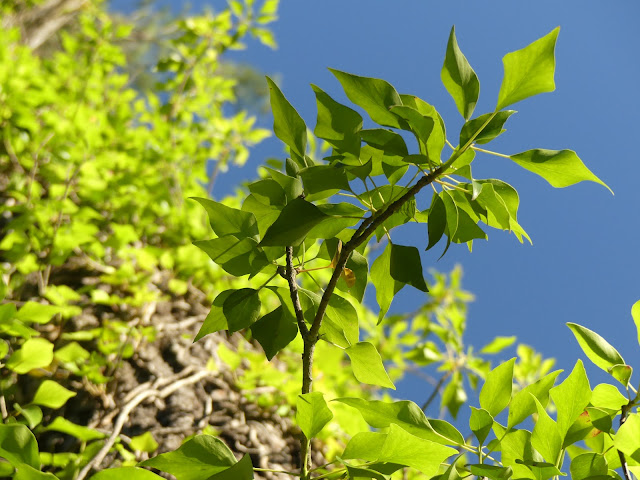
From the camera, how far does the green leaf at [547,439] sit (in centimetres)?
42

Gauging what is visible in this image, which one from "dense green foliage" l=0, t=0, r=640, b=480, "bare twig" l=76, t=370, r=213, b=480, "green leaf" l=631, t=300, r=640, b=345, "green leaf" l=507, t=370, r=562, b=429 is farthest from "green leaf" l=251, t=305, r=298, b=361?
"bare twig" l=76, t=370, r=213, b=480

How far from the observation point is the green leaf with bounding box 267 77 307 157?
459 mm

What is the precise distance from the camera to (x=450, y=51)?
1.33 ft

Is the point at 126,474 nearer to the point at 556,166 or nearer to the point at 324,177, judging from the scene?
the point at 324,177

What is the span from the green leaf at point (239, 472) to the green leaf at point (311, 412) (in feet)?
0.18

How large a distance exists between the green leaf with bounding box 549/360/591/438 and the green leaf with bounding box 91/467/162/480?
319 mm

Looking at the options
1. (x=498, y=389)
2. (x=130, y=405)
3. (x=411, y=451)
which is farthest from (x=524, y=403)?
(x=130, y=405)

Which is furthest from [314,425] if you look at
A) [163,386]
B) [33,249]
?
[33,249]

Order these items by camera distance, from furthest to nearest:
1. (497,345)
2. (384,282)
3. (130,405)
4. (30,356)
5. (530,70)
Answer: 1. (497,345)
2. (130,405)
3. (30,356)
4. (384,282)
5. (530,70)

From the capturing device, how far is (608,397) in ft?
1.59

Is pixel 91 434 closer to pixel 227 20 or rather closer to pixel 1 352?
pixel 1 352

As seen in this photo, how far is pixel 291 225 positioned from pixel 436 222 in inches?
4.6

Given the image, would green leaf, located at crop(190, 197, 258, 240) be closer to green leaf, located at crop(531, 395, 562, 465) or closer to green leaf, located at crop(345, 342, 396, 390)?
green leaf, located at crop(345, 342, 396, 390)

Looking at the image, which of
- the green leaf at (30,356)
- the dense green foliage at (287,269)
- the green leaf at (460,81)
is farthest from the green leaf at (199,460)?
the green leaf at (30,356)
